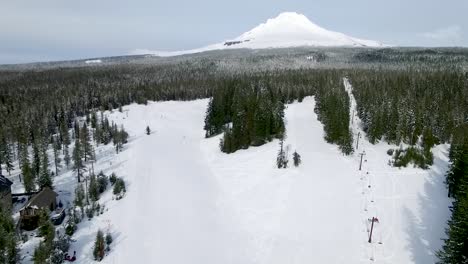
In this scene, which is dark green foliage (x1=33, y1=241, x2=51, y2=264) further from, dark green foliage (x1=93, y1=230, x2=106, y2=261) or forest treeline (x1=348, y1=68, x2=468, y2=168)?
forest treeline (x1=348, y1=68, x2=468, y2=168)

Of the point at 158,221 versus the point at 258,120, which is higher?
the point at 258,120

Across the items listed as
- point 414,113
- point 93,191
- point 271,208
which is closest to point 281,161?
point 271,208

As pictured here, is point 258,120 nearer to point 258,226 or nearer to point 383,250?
point 258,226

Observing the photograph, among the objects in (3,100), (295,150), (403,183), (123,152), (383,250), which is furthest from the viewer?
(3,100)

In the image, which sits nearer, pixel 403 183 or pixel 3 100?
pixel 403 183

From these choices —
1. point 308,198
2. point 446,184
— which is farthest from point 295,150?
point 446,184

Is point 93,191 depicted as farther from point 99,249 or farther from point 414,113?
point 414,113

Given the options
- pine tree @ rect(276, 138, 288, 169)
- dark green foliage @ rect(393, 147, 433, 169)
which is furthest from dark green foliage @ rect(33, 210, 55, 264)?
dark green foliage @ rect(393, 147, 433, 169)
